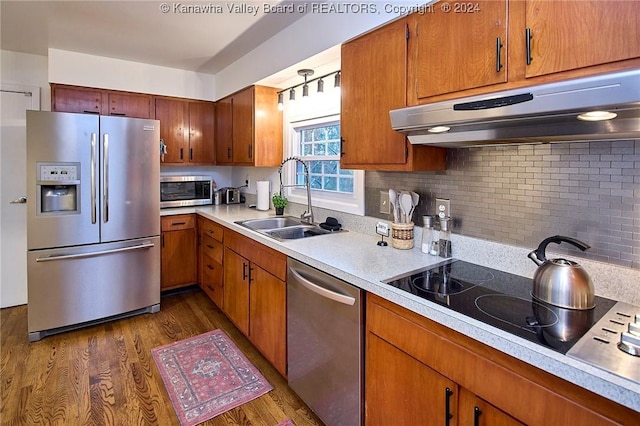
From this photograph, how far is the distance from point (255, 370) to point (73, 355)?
4.39ft

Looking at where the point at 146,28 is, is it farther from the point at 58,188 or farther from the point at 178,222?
the point at 178,222

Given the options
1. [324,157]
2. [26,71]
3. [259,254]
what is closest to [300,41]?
[324,157]

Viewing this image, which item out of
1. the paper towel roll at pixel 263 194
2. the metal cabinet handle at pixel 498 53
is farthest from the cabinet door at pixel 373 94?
the paper towel roll at pixel 263 194

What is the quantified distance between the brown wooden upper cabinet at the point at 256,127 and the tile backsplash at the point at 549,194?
1705 mm

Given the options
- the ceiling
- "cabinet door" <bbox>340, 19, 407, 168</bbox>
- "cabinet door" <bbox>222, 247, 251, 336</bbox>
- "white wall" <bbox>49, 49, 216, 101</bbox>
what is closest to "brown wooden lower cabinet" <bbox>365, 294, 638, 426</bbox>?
"cabinet door" <bbox>340, 19, 407, 168</bbox>

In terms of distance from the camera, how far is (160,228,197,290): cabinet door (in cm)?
344

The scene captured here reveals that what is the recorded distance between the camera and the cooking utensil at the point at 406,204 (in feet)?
6.25

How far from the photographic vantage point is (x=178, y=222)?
346cm

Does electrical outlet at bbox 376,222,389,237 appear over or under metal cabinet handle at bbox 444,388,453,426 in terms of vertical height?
over

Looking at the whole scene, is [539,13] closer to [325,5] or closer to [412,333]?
[412,333]

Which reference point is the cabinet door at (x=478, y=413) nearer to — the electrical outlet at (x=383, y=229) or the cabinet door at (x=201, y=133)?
the electrical outlet at (x=383, y=229)

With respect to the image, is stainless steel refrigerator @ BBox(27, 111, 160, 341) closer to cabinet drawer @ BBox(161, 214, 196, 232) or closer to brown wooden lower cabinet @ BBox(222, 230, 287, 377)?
cabinet drawer @ BBox(161, 214, 196, 232)

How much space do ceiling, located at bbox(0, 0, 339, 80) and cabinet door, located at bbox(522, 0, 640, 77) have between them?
49.6 inches

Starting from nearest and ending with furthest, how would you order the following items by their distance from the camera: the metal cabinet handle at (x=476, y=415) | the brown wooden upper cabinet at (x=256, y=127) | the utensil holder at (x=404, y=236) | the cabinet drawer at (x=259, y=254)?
the metal cabinet handle at (x=476, y=415) < the utensil holder at (x=404, y=236) < the cabinet drawer at (x=259, y=254) < the brown wooden upper cabinet at (x=256, y=127)
